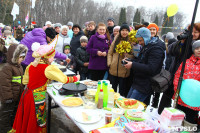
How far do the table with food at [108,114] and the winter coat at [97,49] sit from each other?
1379mm

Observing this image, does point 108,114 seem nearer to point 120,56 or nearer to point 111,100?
point 111,100

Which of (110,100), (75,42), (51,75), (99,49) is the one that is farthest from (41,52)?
(75,42)

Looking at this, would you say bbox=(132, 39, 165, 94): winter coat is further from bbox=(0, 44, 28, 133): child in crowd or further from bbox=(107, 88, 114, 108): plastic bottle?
bbox=(0, 44, 28, 133): child in crowd

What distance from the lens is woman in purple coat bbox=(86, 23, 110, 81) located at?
139 inches

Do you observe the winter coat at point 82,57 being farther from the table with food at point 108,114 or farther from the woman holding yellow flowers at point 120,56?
the table with food at point 108,114

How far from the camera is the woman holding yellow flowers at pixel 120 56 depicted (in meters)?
2.93

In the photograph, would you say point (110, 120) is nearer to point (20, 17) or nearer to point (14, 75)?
point (14, 75)

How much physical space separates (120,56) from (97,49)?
702 mm

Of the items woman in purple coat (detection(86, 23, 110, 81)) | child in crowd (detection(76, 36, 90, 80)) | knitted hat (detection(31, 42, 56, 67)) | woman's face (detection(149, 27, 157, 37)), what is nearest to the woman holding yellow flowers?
woman in purple coat (detection(86, 23, 110, 81))

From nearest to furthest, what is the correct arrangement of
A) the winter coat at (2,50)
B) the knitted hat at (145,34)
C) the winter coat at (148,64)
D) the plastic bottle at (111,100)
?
the plastic bottle at (111,100) → the winter coat at (148,64) → the knitted hat at (145,34) → the winter coat at (2,50)

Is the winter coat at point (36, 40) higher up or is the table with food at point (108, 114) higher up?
the winter coat at point (36, 40)

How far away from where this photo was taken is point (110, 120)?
148 centimetres

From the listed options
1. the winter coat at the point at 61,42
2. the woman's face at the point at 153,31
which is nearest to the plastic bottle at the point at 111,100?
→ the woman's face at the point at 153,31

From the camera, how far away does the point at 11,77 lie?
7.84 feet
